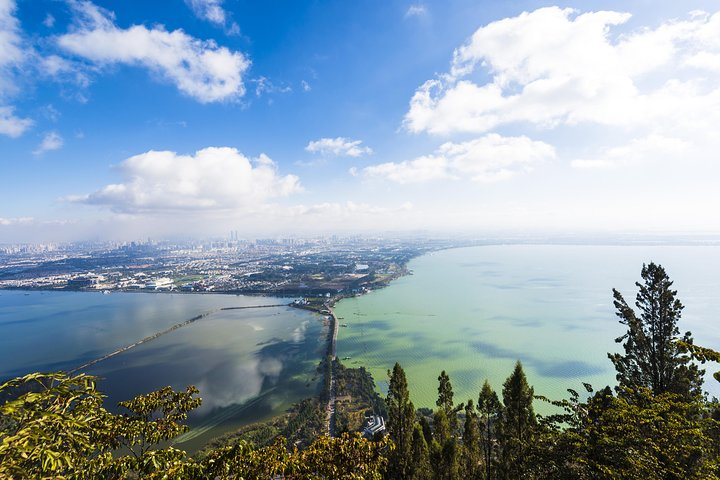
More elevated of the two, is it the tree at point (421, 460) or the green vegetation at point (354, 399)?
the tree at point (421, 460)

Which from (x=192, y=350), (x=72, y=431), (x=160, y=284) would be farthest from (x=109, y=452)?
(x=160, y=284)

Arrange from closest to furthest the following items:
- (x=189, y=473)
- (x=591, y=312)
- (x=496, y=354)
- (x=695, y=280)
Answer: (x=189, y=473) < (x=496, y=354) < (x=591, y=312) < (x=695, y=280)

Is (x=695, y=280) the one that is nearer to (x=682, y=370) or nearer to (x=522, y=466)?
(x=682, y=370)

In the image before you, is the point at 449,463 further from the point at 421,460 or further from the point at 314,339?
the point at 314,339

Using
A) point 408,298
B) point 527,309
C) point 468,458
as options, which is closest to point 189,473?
point 468,458

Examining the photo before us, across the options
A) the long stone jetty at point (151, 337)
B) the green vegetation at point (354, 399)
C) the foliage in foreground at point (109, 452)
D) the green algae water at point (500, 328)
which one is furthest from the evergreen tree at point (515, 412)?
the long stone jetty at point (151, 337)

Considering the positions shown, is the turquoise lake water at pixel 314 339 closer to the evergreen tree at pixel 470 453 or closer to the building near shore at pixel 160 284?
the building near shore at pixel 160 284
